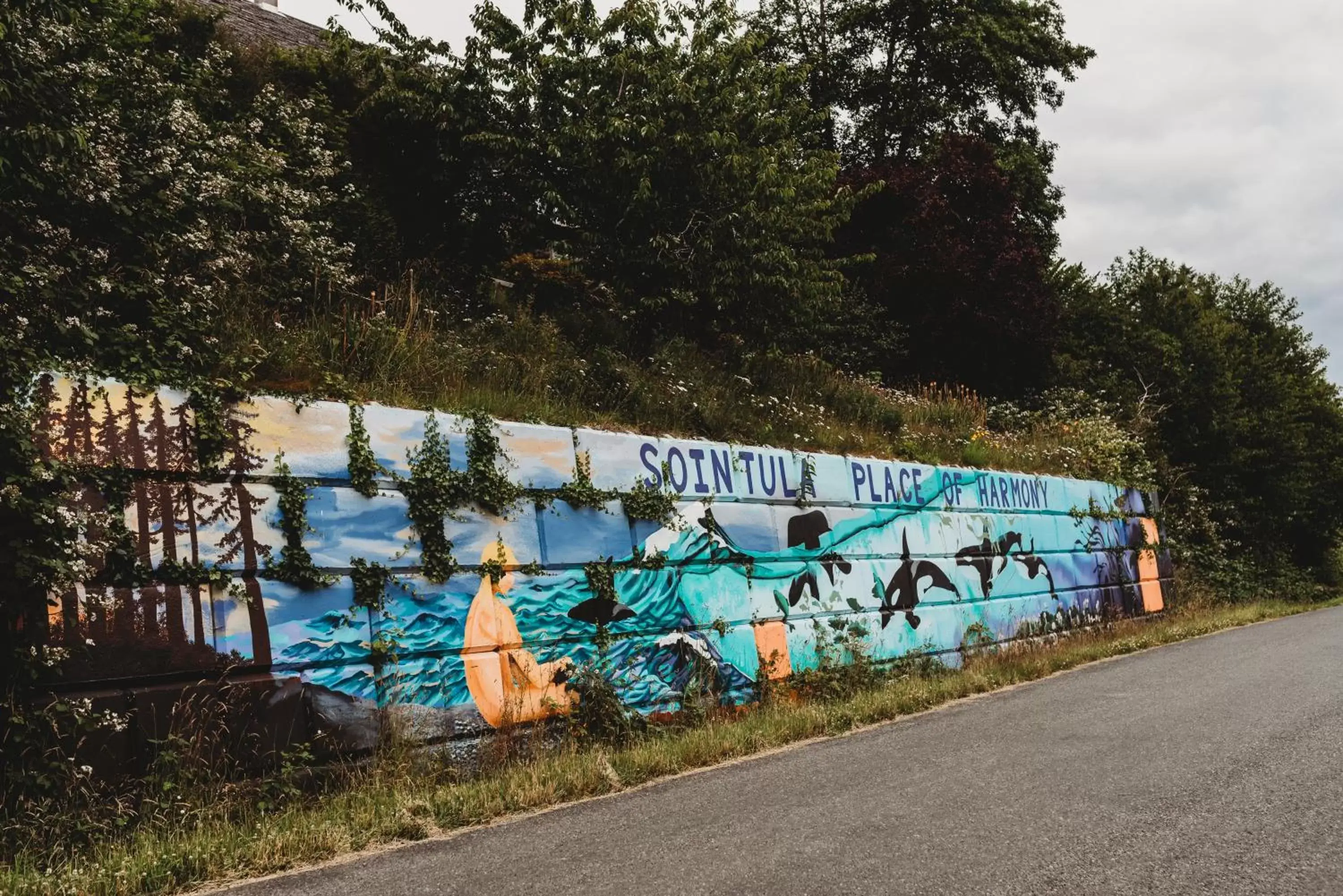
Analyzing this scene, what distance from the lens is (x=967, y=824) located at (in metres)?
4.75

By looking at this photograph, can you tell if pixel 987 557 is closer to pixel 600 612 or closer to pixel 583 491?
pixel 600 612

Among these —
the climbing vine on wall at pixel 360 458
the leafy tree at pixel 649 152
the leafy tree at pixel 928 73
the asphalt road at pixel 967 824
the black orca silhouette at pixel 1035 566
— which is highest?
the leafy tree at pixel 928 73

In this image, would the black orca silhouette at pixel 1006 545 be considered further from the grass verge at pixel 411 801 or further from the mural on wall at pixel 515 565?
the grass verge at pixel 411 801

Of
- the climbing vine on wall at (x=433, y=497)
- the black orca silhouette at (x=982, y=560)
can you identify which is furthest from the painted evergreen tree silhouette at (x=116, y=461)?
the black orca silhouette at (x=982, y=560)

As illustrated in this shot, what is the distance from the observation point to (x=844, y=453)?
11391 mm

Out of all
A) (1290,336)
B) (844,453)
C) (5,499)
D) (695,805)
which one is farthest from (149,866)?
(1290,336)

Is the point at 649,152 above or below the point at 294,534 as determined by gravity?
above

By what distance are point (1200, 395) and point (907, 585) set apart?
14187mm

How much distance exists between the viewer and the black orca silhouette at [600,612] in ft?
26.0

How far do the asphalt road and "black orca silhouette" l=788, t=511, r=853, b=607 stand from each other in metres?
2.60

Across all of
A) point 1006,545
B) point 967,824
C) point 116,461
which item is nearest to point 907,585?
point 1006,545

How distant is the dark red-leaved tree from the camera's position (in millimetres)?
19359

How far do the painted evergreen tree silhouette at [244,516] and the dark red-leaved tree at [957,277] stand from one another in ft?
48.4

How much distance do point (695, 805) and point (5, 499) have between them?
4.17 metres
